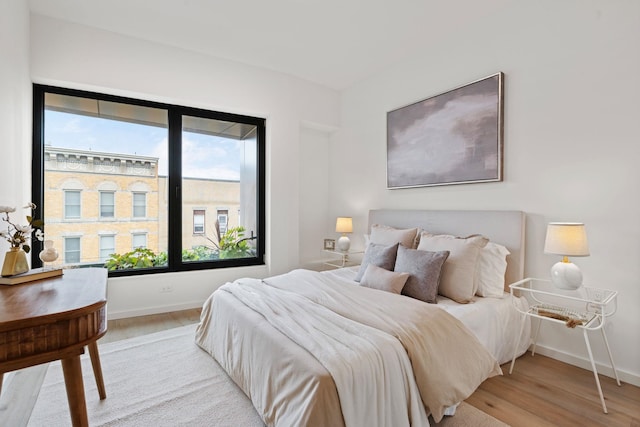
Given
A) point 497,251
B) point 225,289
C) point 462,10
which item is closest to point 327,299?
point 225,289

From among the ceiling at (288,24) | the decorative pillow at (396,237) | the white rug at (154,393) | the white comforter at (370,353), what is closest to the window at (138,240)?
the white rug at (154,393)

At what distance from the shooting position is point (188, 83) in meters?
3.55

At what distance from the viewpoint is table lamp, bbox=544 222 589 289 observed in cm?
203

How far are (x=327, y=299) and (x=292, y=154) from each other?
8.47 ft

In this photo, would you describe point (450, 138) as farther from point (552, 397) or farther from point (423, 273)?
point (552, 397)

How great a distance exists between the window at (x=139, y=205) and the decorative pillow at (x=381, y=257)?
250 cm

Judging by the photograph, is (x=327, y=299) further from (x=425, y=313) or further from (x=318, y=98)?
(x=318, y=98)

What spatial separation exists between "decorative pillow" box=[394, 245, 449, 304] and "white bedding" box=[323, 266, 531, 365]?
12 centimetres

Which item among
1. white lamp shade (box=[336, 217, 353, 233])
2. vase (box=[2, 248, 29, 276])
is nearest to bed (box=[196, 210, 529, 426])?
vase (box=[2, 248, 29, 276])

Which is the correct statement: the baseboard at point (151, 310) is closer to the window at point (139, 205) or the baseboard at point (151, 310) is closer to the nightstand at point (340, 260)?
the window at point (139, 205)

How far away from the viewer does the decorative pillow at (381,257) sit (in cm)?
273

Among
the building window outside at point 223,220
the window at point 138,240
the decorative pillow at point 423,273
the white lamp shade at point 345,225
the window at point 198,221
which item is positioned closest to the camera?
the decorative pillow at point 423,273

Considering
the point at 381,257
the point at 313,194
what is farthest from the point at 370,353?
the point at 313,194

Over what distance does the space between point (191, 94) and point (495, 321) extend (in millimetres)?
3663
